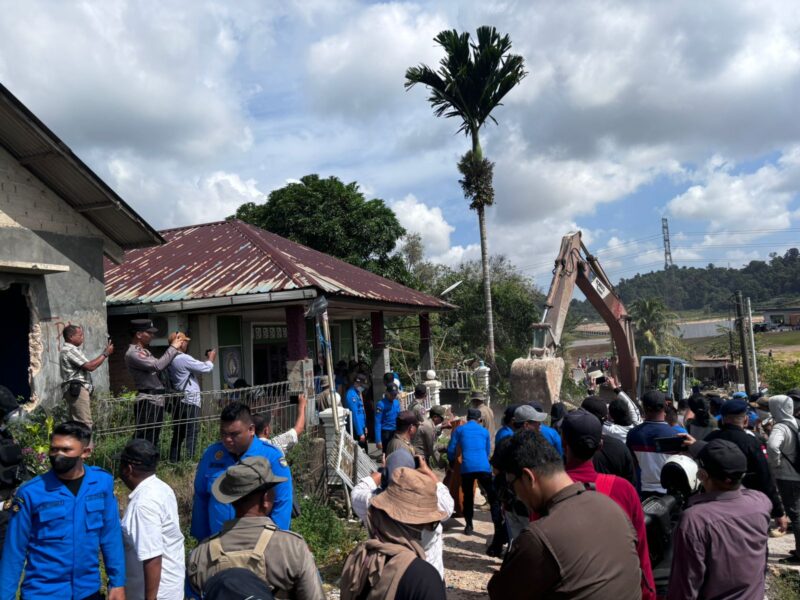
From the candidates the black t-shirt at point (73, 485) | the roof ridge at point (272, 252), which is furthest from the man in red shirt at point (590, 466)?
the roof ridge at point (272, 252)

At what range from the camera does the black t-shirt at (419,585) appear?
2.27 m

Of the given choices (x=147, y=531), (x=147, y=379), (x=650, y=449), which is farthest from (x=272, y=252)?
(x=147, y=531)

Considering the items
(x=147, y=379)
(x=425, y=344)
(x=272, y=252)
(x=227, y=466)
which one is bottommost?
(x=227, y=466)

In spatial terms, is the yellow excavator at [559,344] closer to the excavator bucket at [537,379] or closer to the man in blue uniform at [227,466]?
the excavator bucket at [537,379]

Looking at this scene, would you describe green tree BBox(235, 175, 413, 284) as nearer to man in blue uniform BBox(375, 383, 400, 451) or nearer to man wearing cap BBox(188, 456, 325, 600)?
man in blue uniform BBox(375, 383, 400, 451)

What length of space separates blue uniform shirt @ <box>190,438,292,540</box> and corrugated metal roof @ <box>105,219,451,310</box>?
635cm

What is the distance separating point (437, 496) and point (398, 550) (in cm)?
57

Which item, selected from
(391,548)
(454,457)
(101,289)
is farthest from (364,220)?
(391,548)

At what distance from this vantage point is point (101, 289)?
363 inches

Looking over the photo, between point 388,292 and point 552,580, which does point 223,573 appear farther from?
point 388,292

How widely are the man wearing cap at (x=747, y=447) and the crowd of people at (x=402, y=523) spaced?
0.01m

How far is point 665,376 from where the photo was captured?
17828 millimetres

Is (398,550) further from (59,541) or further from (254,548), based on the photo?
(59,541)

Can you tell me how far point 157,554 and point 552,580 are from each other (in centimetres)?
239
